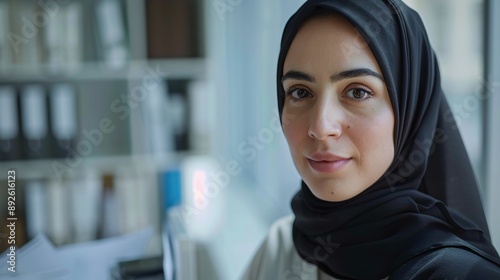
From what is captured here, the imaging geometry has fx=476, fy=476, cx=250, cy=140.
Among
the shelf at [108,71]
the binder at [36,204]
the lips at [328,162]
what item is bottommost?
the binder at [36,204]

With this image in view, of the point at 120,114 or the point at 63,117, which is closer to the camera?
the point at 63,117

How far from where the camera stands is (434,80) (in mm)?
613

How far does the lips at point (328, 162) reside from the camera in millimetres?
560

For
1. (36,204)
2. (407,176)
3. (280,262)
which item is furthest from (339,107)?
(36,204)

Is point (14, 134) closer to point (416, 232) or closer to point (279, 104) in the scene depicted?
point (279, 104)

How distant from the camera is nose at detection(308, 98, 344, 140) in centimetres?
54

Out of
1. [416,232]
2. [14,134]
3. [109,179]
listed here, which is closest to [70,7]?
[14,134]

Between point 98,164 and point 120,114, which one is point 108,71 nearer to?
point 120,114

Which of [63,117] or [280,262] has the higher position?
[63,117]

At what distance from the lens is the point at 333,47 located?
54 cm

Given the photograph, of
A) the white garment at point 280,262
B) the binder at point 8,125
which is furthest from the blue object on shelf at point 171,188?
the white garment at point 280,262

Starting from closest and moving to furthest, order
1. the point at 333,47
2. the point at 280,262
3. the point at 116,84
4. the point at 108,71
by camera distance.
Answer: the point at 333,47
the point at 280,262
the point at 108,71
the point at 116,84

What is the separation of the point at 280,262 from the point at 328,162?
287 mm

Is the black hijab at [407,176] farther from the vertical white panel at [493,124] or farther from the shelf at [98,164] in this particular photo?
the shelf at [98,164]
